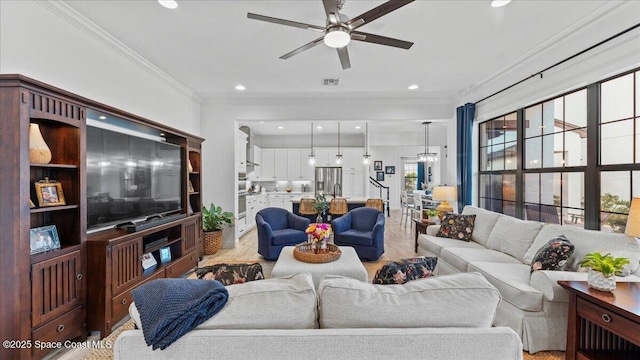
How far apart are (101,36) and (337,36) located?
2671 mm

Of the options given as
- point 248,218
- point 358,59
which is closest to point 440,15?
point 358,59

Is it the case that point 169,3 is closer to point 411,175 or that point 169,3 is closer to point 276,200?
point 276,200

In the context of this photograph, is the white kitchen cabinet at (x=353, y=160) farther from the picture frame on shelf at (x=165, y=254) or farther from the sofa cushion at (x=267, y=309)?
the sofa cushion at (x=267, y=309)

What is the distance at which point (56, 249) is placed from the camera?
208 centimetres

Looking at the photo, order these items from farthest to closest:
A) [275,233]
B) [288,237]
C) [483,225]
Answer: [275,233] → [288,237] → [483,225]

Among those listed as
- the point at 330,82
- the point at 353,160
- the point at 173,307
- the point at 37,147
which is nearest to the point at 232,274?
the point at 173,307

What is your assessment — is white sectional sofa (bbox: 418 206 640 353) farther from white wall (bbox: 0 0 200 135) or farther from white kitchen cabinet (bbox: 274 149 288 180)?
white kitchen cabinet (bbox: 274 149 288 180)

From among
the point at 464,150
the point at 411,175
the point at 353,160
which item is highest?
the point at 353,160

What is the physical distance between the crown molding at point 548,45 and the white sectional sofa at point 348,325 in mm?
3043

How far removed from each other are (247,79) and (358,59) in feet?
5.98

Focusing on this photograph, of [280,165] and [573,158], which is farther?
[280,165]

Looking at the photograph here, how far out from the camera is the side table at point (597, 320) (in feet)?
5.39

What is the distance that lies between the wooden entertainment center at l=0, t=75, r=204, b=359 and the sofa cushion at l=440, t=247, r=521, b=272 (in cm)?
340

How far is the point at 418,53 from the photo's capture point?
3.39m
